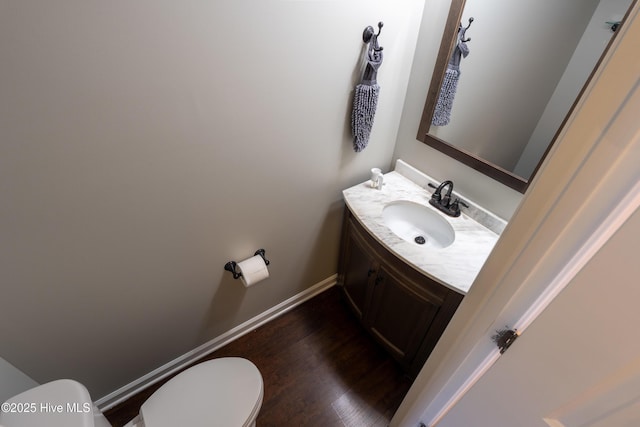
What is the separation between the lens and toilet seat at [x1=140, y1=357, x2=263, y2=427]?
3.38ft

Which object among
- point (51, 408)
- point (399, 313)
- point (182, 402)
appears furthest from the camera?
point (399, 313)

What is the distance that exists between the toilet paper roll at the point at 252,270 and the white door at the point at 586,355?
39.2 inches

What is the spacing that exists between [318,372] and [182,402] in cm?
79

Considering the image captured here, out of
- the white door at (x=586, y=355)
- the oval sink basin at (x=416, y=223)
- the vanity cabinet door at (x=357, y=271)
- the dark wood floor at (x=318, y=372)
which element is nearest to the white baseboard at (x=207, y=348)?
the dark wood floor at (x=318, y=372)

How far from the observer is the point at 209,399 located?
1.08m

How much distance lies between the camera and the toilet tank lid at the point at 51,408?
28.8 inches

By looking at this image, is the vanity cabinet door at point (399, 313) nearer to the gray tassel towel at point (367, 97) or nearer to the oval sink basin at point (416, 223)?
the oval sink basin at point (416, 223)

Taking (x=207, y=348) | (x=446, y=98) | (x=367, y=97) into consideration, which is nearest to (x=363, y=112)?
(x=367, y=97)

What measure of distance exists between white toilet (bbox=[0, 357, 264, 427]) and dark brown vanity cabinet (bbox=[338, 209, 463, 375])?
2.31 ft

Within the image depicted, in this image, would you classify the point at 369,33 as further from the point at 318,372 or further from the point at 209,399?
the point at 318,372

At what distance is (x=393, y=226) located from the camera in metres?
1.55

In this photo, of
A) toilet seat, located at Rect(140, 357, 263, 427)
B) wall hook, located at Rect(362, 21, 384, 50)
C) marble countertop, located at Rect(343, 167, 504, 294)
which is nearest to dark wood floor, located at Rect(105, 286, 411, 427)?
toilet seat, located at Rect(140, 357, 263, 427)

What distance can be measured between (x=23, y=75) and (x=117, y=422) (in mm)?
1582

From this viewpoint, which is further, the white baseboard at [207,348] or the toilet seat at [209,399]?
the white baseboard at [207,348]
